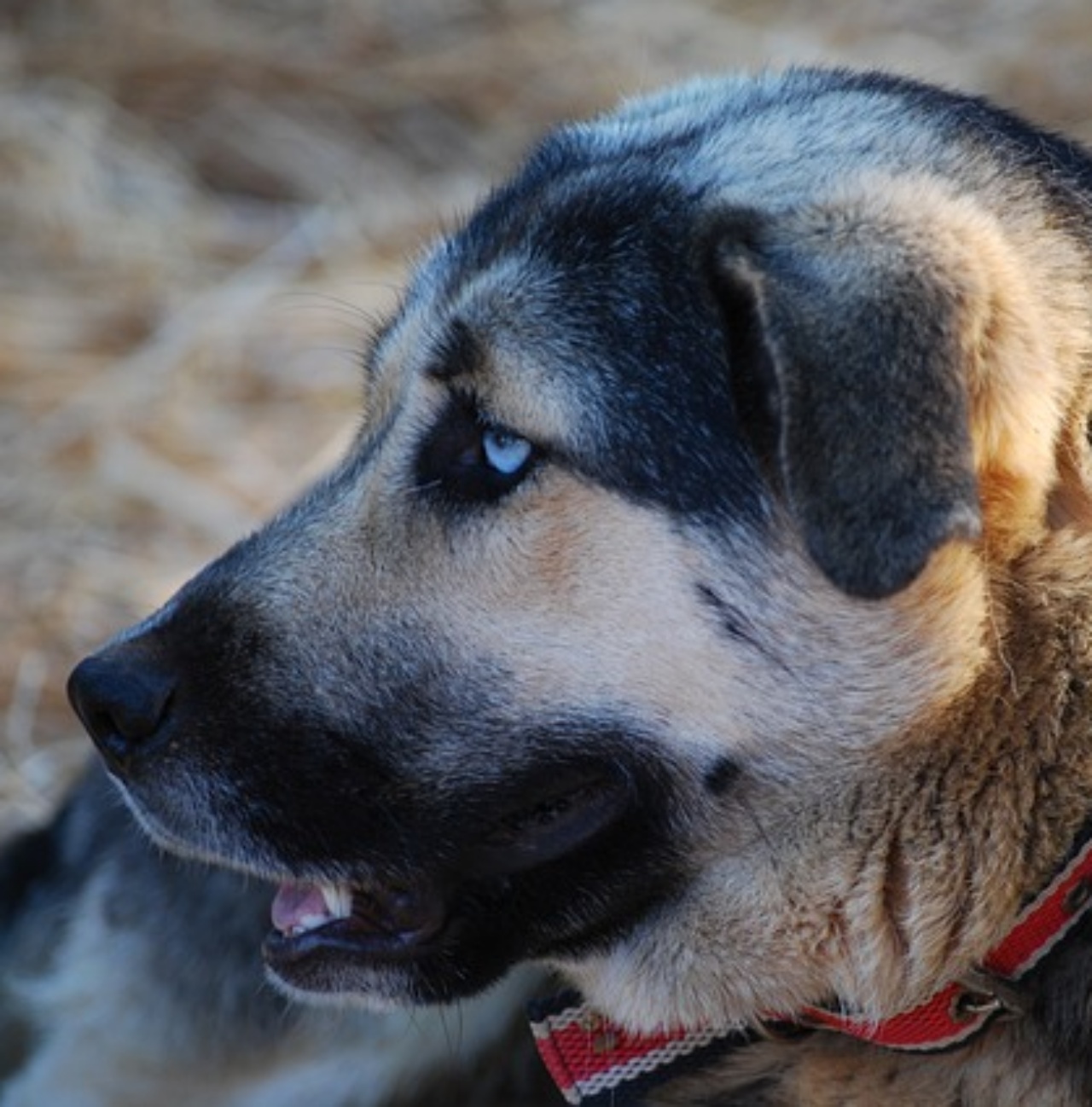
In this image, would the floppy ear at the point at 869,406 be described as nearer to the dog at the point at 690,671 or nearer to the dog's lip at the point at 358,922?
the dog at the point at 690,671

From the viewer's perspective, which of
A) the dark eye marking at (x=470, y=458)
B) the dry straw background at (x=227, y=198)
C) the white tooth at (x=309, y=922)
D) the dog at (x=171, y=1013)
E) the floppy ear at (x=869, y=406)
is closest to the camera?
the floppy ear at (x=869, y=406)

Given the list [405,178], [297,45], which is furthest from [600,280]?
[297,45]

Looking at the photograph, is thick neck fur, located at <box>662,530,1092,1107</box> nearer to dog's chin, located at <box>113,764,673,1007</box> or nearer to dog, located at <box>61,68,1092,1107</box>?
dog, located at <box>61,68,1092,1107</box>

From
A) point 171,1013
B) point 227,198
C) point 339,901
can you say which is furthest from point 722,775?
point 227,198

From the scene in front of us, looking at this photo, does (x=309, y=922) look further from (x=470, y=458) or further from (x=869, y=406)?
(x=869, y=406)

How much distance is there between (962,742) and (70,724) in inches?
120

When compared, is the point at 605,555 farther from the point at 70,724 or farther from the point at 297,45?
the point at 297,45

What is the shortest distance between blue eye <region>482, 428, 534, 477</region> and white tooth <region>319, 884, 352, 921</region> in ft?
2.19

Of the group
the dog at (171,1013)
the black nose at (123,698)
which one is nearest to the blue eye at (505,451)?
the black nose at (123,698)

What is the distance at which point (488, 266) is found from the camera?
3.29 m

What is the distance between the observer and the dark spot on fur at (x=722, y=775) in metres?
3.04

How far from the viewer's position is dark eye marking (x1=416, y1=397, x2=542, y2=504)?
3.07 m

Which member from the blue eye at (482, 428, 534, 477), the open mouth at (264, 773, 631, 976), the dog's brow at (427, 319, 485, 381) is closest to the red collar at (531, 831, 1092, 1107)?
the open mouth at (264, 773, 631, 976)

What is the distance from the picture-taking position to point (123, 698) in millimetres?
3166
